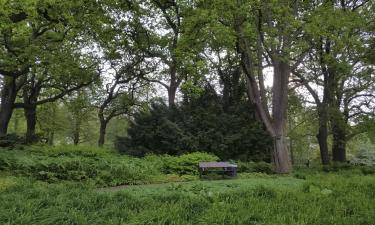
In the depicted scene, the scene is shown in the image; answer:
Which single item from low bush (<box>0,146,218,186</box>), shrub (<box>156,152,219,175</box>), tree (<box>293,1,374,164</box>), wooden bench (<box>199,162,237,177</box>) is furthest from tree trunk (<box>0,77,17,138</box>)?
tree (<box>293,1,374,164</box>)

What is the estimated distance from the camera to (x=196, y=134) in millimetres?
18641

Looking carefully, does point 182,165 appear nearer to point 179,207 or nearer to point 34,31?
point 179,207

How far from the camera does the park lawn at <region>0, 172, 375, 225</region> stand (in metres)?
5.78

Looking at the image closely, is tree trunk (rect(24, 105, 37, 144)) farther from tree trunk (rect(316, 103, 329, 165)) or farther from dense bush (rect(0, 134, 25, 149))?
tree trunk (rect(316, 103, 329, 165))

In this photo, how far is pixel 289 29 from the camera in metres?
15.7

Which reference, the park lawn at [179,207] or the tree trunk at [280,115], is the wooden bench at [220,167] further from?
the park lawn at [179,207]

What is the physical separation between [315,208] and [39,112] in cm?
3028

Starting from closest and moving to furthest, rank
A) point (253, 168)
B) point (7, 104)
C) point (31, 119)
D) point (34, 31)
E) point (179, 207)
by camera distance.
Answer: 1. point (179, 207)
2. point (253, 168)
3. point (34, 31)
4. point (7, 104)
5. point (31, 119)

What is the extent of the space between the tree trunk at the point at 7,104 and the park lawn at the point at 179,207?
14.6 metres

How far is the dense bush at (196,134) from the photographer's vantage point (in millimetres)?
18203

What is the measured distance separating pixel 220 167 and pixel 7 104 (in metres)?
14.6

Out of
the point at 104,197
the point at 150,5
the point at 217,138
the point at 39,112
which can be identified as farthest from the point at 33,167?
the point at 39,112

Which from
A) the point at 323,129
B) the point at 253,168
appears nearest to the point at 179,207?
the point at 253,168

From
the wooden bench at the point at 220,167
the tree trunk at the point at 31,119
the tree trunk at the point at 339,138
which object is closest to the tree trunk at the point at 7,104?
the tree trunk at the point at 31,119
